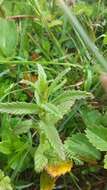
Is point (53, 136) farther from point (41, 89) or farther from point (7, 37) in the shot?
point (7, 37)

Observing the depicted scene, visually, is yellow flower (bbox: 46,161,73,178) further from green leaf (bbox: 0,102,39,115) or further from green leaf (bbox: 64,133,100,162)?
green leaf (bbox: 0,102,39,115)

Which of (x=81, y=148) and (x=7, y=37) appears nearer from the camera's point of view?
(x=81, y=148)

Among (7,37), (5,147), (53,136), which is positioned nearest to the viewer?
(53,136)

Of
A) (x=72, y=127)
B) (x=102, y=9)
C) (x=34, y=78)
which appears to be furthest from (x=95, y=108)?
(x=102, y=9)

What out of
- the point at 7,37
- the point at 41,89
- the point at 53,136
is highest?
the point at 7,37

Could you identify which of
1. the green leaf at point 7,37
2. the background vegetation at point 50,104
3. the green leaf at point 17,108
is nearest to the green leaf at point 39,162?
the background vegetation at point 50,104

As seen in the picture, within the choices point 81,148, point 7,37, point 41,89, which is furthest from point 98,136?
point 7,37
